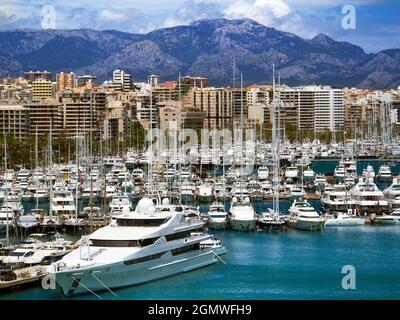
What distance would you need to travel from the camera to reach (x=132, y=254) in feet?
18.7

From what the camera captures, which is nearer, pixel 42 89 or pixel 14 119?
pixel 14 119

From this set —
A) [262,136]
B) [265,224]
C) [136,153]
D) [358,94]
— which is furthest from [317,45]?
[358,94]

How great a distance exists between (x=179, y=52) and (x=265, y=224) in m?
2.29

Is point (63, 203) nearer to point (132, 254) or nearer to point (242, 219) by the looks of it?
point (242, 219)

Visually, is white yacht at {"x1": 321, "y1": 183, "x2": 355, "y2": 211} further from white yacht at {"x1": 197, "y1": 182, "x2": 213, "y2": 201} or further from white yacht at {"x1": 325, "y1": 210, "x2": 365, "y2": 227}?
white yacht at {"x1": 197, "y1": 182, "x2": 213, "y2": 201}

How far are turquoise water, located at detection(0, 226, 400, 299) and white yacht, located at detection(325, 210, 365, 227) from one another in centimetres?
43

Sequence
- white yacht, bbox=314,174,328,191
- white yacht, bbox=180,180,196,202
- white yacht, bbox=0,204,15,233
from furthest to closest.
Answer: white yacht, bbox=314,174,328,191, white yacht, bbox=180,180,196,202, white yacht, bbox=0,204,15,233

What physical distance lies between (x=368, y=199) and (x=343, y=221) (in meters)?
1.26

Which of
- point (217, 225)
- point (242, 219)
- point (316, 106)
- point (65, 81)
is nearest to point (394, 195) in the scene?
point (242, 219)

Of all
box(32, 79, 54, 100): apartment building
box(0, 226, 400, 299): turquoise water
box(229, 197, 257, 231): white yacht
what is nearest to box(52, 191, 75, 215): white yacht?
box(229, 197, 257, 231): white yacht

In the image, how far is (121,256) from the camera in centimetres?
567

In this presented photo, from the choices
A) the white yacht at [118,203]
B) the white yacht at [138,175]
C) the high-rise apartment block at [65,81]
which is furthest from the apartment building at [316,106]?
the white yacht at [118,203]

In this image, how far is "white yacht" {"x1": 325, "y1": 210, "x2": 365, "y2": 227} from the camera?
9.41 meters

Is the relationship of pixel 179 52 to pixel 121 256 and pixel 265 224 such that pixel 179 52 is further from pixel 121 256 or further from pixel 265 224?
pixel 121 256
